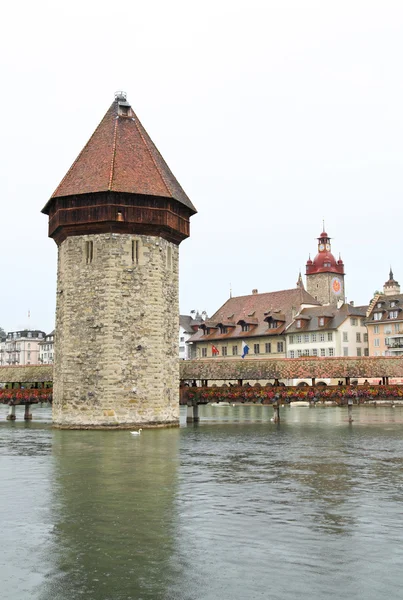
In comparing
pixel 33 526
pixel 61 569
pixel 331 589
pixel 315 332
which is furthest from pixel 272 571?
pixel 315 332

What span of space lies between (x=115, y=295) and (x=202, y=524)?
62.1 ft

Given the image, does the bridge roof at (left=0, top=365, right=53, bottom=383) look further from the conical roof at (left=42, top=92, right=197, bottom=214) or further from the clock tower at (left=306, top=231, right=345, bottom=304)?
the clock tower at (left=306, top=231, right=345, bottom=304)

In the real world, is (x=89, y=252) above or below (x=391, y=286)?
below

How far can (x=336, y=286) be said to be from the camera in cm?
8800

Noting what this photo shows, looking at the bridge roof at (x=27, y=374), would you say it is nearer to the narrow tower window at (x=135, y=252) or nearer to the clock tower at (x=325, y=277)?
the narrow tower window at (x=135, y=252)

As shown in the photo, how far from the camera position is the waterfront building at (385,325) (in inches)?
2604

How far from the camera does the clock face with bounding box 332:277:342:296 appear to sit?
87375mm

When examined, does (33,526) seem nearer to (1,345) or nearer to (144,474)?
(144,474)

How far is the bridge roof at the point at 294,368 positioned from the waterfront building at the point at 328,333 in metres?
30.3

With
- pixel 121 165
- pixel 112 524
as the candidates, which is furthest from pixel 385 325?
pixel 112 524

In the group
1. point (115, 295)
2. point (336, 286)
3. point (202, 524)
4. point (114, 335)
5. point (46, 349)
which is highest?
point (336, 286)

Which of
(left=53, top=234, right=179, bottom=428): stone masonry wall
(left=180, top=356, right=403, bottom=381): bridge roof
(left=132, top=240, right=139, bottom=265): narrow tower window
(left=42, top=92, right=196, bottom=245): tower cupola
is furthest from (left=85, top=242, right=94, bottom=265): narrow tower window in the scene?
(left=180, top=356, right=403, bottom=381): bridge roof

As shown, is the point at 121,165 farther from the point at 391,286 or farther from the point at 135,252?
the point at 391,286

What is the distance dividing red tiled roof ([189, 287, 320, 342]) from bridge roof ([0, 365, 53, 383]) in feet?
112
